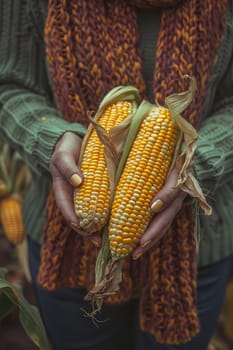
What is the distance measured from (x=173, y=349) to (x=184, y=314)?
148 millimetres

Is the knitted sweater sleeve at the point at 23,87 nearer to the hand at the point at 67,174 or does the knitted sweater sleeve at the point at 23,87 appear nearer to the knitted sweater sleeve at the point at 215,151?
the hand at the point at 67,174

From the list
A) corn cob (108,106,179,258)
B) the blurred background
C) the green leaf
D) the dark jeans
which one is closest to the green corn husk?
corn cob (108,106,179,258)

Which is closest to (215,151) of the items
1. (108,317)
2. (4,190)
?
(108,317)

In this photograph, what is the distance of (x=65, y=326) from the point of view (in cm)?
116

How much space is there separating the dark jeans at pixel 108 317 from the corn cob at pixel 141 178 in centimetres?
30

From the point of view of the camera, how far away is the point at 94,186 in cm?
86

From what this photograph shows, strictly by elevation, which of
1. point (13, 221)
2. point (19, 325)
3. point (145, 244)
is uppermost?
point (145, 244)

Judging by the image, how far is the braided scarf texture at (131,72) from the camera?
982mm

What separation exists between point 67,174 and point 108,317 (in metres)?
0.37

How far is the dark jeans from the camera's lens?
113 cm

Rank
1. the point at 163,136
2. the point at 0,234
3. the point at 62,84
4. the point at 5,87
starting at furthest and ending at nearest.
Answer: the point at 0,234 → the point at 5,87 → the point at 62,84 → the point at 163,136

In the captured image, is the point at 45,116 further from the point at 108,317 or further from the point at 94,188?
the point at 108,317

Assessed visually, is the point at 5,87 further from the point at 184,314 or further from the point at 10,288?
the point at 184,314

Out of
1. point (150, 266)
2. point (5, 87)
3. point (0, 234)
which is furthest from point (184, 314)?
point (0, 234)
